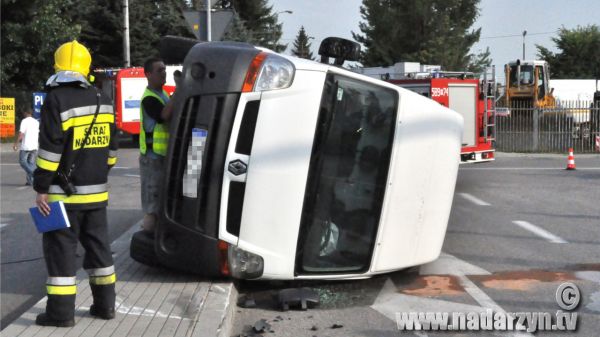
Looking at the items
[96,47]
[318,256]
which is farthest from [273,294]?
[96,47]

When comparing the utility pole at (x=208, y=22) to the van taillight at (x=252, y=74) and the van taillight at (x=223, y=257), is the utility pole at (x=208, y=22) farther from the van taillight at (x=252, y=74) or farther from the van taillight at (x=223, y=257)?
the van taillight at (x=223, y=257)

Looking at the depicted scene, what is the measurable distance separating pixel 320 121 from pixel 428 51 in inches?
1796

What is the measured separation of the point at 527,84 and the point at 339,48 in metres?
31.6

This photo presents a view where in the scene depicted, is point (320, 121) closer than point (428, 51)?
Yes

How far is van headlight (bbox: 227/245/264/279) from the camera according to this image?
627 centimetres

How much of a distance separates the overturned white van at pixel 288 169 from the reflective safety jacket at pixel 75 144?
3.12 ft

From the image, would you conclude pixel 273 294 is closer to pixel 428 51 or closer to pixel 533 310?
pixel 533 310

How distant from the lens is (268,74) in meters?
6.20

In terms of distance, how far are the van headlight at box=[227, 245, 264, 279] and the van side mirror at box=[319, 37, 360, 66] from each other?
2.68 m

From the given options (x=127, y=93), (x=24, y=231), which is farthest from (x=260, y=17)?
(x=24, y=231)

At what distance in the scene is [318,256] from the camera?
6.52 metres

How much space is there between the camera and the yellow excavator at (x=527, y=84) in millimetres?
36781

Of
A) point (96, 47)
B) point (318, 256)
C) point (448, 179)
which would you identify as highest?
point (96, 47)

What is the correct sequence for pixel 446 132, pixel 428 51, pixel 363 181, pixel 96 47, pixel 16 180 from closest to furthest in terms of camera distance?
pixel 363 181
pixel 446 132
pixel 16 180
pixel 96 47
pixel 428 51
